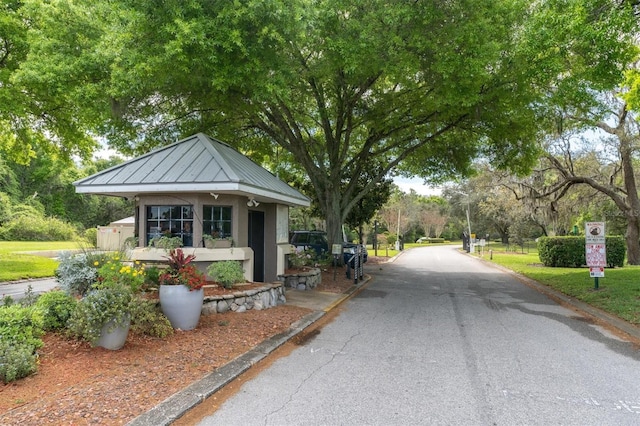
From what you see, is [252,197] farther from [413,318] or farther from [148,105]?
[148,105]

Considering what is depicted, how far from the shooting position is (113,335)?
5352mm

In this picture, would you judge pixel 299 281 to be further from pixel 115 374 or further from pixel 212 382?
pixel 115 374

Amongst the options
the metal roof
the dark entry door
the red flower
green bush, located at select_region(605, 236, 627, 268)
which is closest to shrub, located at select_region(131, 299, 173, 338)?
the red flower

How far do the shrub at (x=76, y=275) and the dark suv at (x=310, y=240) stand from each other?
12.5 m

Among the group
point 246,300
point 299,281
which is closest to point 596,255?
point 299,281

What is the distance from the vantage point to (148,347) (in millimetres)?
5680

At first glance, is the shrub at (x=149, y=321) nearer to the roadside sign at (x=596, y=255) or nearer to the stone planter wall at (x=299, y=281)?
the stone planter wall at (x=299, y=281)

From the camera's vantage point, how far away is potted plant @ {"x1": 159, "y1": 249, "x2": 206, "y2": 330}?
21.2 ft

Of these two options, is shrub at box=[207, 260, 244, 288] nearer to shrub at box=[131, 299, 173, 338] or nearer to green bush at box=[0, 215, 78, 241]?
shrub at box=[131, 299, 173, 338]

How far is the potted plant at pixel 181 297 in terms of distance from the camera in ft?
21.2

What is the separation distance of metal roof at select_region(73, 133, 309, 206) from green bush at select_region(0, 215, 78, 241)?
27643 millimetres

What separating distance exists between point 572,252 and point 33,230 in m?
39.0

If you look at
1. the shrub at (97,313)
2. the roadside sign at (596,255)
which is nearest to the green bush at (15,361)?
the shrub at (97,313)

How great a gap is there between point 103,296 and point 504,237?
2229 inches
